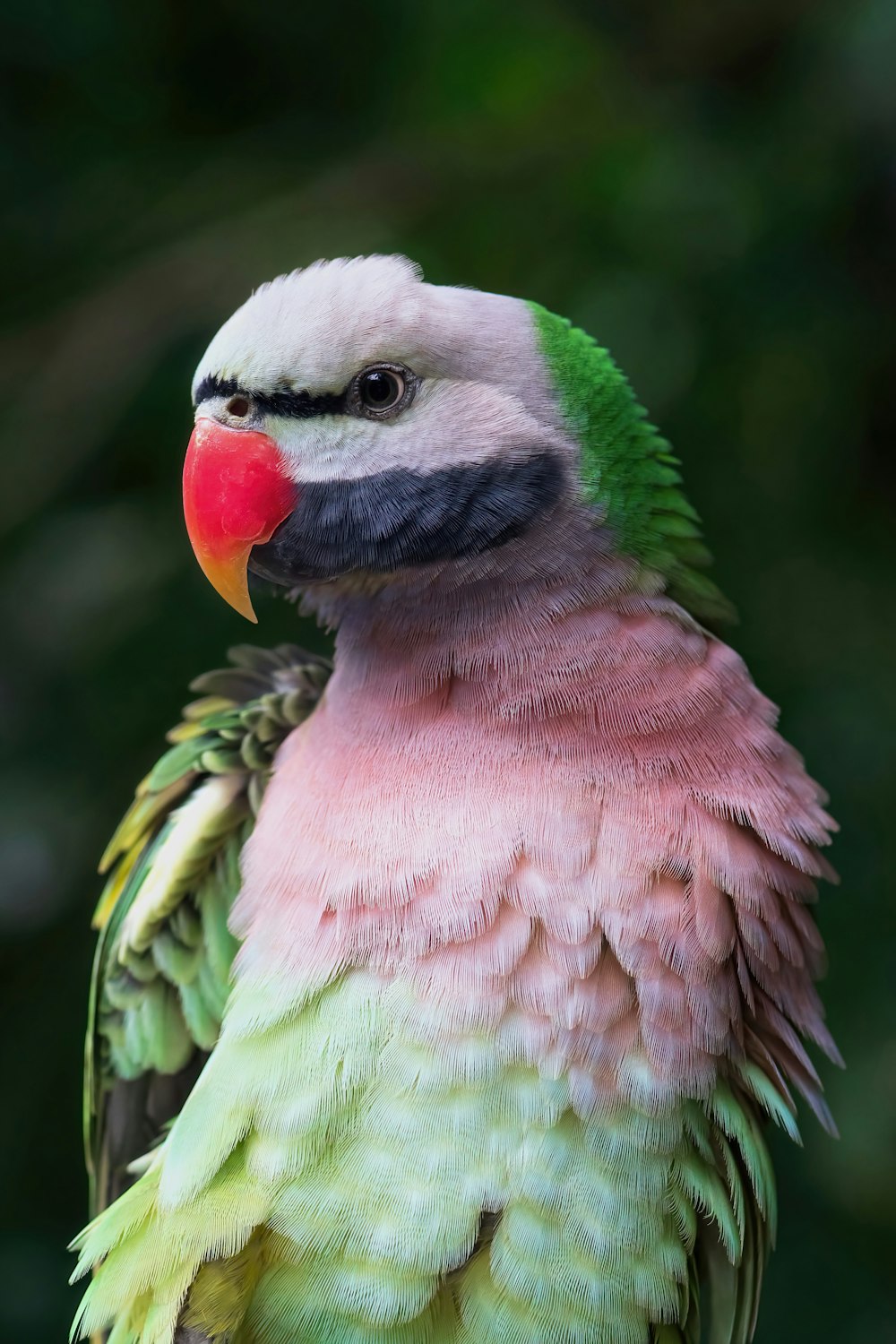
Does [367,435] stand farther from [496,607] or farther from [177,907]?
[177,907]

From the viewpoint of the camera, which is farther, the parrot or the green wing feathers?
the green wing feathers

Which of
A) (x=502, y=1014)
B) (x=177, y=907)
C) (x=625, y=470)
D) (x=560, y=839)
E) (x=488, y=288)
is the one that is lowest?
(x=177, y=907)

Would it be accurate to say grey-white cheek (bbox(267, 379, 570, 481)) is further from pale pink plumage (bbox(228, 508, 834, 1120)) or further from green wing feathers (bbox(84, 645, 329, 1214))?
green wing feathers (bbox(84, 645, 329, 1214))

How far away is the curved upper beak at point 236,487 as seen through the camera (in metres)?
0.83

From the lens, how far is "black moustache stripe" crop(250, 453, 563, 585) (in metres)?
0.82

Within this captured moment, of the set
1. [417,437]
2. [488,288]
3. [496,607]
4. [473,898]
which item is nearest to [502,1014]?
[473,898]

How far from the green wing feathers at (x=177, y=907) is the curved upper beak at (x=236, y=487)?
0.26m

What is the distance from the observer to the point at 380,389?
82 centimetres

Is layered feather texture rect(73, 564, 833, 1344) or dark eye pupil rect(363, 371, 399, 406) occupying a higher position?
dark eye pupil rect(363, 371, 399, 406)

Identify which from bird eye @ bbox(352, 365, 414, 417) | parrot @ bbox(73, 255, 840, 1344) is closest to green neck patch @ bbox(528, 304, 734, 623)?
parrot @ bbox(73, 255, 840, 1344)

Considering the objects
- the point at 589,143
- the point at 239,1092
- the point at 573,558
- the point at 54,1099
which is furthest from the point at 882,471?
the point at 54,1099

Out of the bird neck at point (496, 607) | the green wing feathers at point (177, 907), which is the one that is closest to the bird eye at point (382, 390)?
the bird neck at point (496, 607)

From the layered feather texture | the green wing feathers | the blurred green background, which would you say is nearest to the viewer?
the layered feather texture

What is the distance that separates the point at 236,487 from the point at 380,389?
0.12 metres
